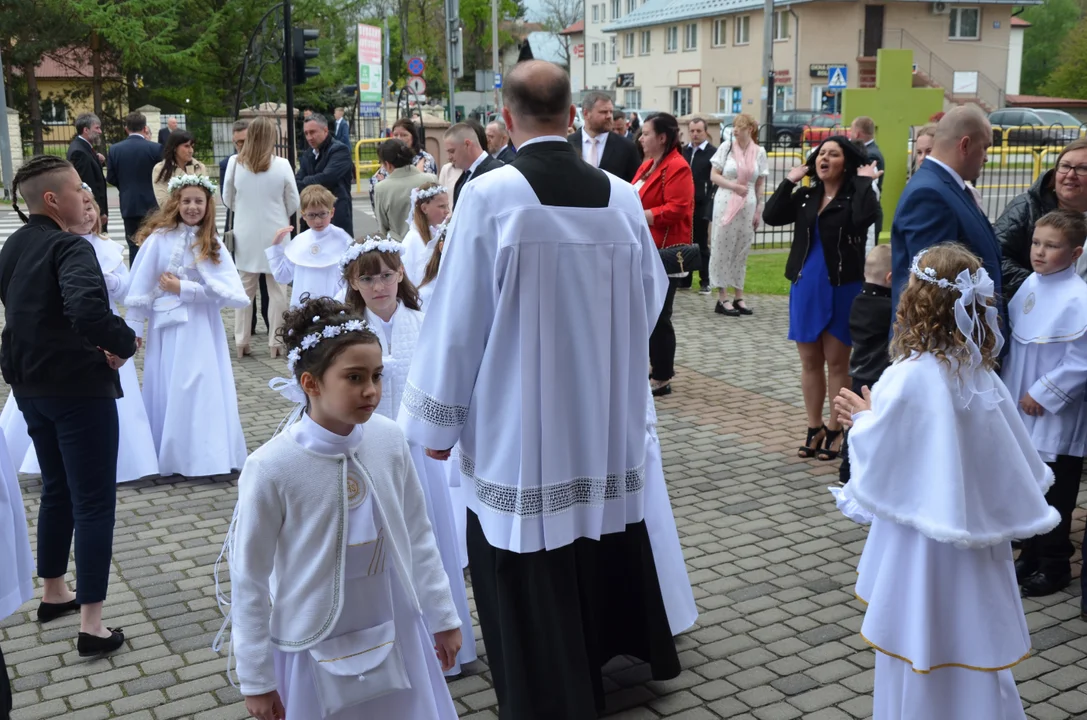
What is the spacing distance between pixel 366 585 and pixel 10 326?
243 cm

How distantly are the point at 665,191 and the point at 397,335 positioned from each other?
4.26m

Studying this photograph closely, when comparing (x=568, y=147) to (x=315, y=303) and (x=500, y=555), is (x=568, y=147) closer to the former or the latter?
(x=315, y=303)

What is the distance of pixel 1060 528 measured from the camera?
210 inches

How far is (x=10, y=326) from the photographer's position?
4.78 metres

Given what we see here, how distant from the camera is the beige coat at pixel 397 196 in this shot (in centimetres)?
1000

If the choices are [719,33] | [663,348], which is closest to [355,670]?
[663,348]

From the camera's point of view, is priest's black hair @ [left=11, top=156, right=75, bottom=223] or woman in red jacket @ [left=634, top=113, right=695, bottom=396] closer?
priest's black hair @ [left=11, top=156, right=75, bottom=223]

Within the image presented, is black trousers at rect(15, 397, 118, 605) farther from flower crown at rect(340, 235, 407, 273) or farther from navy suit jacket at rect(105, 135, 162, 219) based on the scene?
navy suit jacket at rect(105, 135, 162, 219)

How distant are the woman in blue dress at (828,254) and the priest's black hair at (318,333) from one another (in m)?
4.36

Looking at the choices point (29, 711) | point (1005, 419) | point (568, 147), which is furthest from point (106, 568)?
point (1005, 419)

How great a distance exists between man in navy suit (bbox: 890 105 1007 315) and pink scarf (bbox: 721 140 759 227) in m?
7.07

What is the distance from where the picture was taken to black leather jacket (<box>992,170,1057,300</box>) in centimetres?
577

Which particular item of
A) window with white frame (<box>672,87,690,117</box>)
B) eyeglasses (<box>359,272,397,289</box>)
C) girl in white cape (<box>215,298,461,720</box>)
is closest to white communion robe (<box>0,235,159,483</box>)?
eyeglasses (<box>359,272,397,289</box>)

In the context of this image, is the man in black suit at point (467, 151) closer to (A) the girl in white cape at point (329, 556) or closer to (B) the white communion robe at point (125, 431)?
(B) the white communion robe at point (125, 431)
